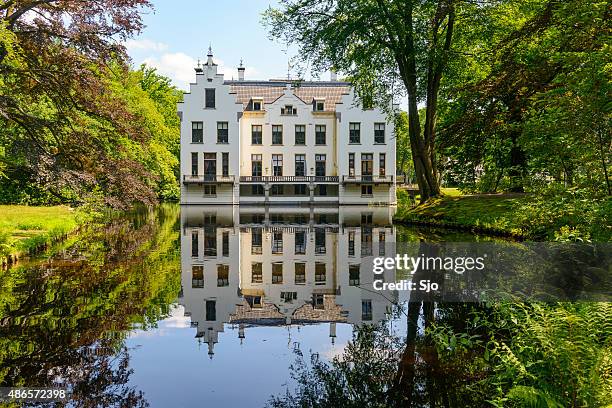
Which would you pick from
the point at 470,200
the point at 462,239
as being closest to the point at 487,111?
the point at 470,200

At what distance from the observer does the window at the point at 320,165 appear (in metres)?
40.0

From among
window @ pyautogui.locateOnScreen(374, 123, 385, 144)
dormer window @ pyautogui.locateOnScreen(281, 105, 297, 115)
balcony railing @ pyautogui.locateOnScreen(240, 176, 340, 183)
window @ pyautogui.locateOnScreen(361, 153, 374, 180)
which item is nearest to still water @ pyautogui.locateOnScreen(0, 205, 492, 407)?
balcony railing @ pyautogui.locateOnScreen(240, 176, 340, 183)

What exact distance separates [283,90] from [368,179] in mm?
11105

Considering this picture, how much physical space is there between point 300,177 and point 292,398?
34.9 metres

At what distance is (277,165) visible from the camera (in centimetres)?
3984

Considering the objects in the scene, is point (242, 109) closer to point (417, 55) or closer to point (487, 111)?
point (417, 55)

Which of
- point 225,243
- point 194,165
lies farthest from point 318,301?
point 194,165

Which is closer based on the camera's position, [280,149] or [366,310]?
[366,310]

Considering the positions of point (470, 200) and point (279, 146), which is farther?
point (279, 146)

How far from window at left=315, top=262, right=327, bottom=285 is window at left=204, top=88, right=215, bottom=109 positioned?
30.9 meters

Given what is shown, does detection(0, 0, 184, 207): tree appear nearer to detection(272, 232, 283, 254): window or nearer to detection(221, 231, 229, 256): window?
detection(221, 231, 229, 256): window

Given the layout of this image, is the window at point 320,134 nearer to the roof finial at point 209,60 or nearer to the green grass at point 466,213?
the roof finial at point 209,60

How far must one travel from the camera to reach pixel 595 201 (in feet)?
18.1

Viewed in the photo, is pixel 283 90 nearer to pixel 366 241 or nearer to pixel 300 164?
pixel 300 164
